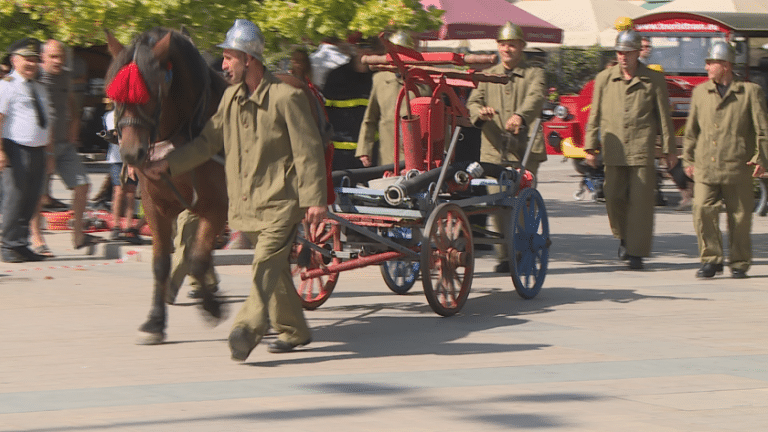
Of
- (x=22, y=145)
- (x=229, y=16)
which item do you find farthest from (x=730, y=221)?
(x=22, y=145)

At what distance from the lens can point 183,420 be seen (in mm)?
5578

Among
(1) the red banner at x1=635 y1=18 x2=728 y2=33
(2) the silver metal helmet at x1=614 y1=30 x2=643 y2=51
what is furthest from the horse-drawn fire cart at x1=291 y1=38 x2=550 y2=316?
(1) the red banner at x1=635 y1=18 x2=728 y2=33

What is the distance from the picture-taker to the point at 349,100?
1220 centimetres

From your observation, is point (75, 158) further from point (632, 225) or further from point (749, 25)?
point (749, 25)

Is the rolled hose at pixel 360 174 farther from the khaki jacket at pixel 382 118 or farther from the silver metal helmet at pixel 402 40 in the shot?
the silver metal helmet at pixel 402 40

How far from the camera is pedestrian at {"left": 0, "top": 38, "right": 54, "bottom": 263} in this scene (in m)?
11.7

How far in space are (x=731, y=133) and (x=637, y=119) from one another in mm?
888

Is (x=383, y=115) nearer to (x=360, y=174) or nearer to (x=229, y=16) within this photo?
(x=360, y=174)

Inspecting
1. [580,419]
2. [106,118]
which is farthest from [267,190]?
[106,118]

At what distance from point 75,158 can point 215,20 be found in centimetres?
226

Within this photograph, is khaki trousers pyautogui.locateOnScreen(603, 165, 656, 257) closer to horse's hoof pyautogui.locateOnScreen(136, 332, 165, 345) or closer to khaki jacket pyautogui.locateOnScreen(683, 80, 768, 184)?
khaki jacket pyautogui.locateOnScreen(683, 80, 768, 184)

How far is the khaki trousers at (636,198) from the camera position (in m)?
11.7

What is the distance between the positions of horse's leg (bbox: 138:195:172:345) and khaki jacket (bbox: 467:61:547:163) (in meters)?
4.00

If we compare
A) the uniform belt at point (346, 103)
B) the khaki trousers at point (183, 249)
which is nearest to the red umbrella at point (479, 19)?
the uniform belt at point (346, 103)
